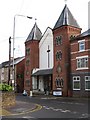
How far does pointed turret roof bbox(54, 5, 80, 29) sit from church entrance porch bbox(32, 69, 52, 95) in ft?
32.5

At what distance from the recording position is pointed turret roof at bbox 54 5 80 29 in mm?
44028

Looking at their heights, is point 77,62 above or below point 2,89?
above

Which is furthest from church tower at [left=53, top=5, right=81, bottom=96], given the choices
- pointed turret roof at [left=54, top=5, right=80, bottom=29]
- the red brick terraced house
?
the red brick terraced house

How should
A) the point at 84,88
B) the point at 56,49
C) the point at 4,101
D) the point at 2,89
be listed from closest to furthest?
the point at 4,101 → the point at 2,89 → the point at 84,88 → the point at 56,49

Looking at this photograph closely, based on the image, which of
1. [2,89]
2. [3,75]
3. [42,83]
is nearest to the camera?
[2,89]

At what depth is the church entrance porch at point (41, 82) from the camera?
49.6 m

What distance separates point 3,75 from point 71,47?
1390 inches

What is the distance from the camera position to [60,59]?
43.6 meters

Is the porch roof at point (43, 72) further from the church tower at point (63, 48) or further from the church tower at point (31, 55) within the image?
the church tower at point (31, 55)

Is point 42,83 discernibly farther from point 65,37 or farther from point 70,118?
point 70,118

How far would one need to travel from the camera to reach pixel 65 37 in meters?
42.8

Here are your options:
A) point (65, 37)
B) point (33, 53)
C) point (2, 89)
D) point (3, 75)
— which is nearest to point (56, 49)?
point (65, 37)

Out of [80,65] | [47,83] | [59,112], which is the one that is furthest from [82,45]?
[59,112]

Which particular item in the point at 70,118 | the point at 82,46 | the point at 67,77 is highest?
the point at 82,46
